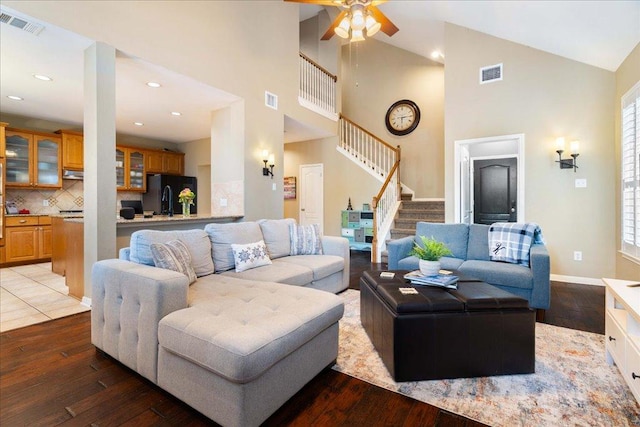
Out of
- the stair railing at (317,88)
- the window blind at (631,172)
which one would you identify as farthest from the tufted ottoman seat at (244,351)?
the stair railing at (317,88)

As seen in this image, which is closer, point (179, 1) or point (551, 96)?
point (179, 1)

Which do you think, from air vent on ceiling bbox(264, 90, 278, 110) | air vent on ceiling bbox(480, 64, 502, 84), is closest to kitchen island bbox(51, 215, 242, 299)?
air vent on ceiling bbox(264, 90, 278, 110)

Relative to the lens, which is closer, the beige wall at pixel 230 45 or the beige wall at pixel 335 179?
the beige wall at pixel 230 45

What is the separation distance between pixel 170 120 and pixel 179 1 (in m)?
2.73

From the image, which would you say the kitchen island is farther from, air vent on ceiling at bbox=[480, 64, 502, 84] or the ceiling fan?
air vent on ceiling at bbox=[480, 64, 502, 84]

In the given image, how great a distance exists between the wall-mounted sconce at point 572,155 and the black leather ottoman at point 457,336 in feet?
11.3

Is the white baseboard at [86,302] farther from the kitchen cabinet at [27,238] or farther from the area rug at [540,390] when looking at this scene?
the kitchen cabinet at [27,238]

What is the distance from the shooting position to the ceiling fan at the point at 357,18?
11.0ft

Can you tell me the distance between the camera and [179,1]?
3676 mm

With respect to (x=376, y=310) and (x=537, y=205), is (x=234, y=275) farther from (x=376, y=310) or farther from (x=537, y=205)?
(x=537, y=205)

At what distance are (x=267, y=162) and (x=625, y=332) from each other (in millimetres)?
4547

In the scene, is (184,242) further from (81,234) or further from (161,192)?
(161,192)

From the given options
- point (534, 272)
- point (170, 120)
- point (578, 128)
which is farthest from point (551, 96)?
point (170, 120)

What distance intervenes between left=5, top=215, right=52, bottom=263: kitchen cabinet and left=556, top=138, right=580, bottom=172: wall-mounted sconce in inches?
Result: 343
